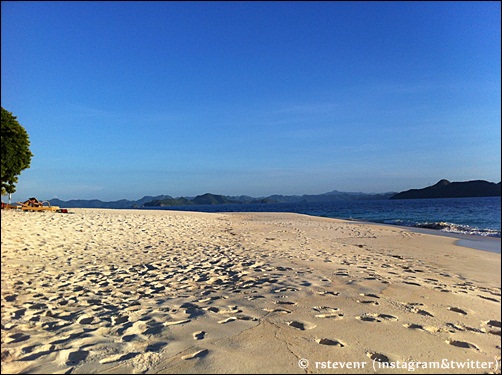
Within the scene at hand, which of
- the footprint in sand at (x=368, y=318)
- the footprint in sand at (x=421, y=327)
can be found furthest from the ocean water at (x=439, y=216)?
the footprint in sand at (x=421, y=327)

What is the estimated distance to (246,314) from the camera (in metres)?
4.31

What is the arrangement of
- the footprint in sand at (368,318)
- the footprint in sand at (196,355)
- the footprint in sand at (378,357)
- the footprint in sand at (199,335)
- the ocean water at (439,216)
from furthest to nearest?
the ocean water at (439,216) < the footprint in sand at (368,318) < the footprint in sand at (199,335) < the footprint in sand at (196,355) < the footprint in sand at (378,357)

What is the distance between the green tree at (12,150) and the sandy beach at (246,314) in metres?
10.9

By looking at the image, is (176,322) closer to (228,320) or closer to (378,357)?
(228,320)

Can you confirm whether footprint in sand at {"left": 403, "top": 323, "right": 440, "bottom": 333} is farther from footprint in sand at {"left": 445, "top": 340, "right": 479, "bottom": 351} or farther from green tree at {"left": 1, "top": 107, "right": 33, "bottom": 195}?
green tree at {"left": 1, "top": 107, "right": 33, "bottom": 195}

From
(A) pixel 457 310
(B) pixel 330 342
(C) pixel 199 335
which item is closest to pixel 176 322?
(C) pixel 199 335

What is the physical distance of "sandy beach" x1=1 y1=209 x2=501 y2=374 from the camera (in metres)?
2.90

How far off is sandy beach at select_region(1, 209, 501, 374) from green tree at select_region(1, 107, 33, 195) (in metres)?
10.9

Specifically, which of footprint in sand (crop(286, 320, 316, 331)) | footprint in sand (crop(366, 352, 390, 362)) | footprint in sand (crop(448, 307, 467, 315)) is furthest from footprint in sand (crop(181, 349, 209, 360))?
footprint in sand (crop(448, 307, 467, 315))

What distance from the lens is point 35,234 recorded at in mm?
10562

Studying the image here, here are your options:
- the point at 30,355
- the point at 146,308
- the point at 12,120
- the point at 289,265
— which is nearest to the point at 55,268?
the point at 146,308

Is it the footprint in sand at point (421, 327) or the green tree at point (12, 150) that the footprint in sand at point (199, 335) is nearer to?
the footprint in sand at point (421, 327)

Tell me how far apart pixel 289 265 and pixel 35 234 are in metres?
8.46

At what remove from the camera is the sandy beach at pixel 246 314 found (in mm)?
2902
